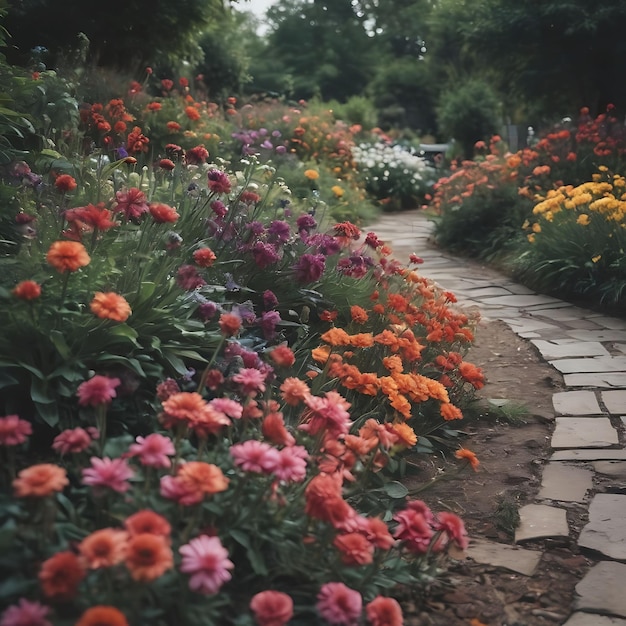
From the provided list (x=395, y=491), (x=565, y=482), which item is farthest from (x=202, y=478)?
(x=565, y=482)

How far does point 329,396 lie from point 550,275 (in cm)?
443

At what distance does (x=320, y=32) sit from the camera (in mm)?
33625

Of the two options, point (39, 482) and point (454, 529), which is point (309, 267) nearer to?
point (454, 529)

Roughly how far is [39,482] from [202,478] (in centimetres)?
31

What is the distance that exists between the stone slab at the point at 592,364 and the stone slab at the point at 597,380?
65mm

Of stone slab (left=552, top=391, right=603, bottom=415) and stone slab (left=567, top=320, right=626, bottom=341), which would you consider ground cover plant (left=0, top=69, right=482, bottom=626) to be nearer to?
stone slab (left=552, top=391, right=603, bottom=415)

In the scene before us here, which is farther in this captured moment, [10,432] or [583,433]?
[583,433]

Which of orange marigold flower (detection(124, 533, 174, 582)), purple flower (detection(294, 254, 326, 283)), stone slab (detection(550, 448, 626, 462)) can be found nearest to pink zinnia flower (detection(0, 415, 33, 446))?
orange marigold flower (detection(124, 533, 174, 582))

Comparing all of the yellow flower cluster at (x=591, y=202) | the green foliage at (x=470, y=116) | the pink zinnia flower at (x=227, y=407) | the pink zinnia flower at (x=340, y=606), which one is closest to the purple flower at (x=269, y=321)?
the pink zinnia flower at (x=227, y=407)

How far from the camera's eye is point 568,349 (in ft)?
15.0

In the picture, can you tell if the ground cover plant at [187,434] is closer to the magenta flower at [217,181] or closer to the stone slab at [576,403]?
the magenta flower at [217,181]

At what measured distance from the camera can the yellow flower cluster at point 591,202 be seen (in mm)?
5348

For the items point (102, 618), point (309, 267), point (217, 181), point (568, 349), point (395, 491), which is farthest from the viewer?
point (568, 349)

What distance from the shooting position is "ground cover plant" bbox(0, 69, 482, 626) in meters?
1.44
